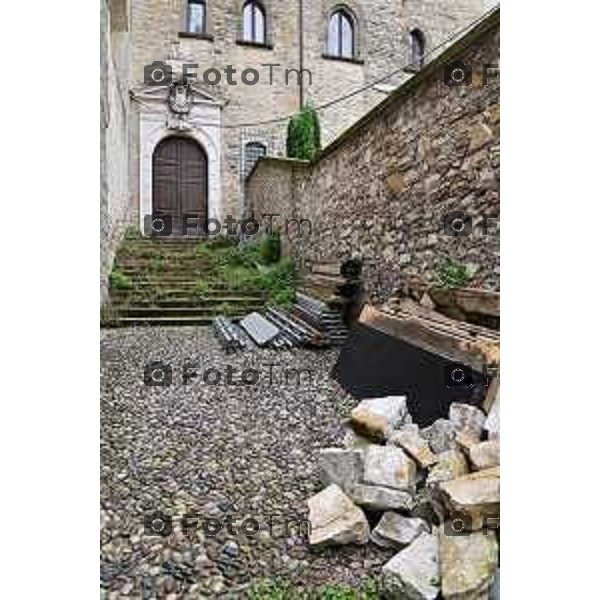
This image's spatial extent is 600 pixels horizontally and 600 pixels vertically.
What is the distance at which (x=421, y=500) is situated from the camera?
5.33ft

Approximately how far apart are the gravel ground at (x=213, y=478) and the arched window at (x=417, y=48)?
34.9 feet

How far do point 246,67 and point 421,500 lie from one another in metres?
10.4

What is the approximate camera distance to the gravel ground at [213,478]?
4.58 ft

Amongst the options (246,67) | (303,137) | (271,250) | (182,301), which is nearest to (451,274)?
(182,301)

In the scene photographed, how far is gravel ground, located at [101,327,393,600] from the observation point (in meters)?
1.40

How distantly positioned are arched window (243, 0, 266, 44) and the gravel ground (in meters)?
8.88

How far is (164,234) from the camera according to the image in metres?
8.93

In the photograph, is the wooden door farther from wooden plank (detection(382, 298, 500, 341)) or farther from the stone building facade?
wooden plank (detection(382, 298, 500, 341))

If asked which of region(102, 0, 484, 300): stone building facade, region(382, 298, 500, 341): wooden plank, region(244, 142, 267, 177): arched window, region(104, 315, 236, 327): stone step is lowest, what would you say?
region(104, 315, 236, 327): stone step

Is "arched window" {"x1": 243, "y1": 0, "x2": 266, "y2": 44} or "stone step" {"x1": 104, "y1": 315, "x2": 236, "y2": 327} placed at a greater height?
"arched window" {"x1": 243, "y1": 0, "x2": 266, "y2": 44}

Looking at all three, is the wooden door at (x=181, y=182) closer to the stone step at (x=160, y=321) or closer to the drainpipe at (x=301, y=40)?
the drainpipe at (x=301, y=40)

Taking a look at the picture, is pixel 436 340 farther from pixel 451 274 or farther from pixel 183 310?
pixel 183 310

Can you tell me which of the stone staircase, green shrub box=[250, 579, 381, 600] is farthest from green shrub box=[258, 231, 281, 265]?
green shrub box=[250, 579, 381, 600]

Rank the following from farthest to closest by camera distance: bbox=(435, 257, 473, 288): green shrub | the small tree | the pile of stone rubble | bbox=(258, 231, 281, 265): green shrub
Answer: the small tree < bbox=(258, 231, 281, 265): green shrub < bbox=(435, 257, 473, 288): green shrub < the pile of stone rubble
